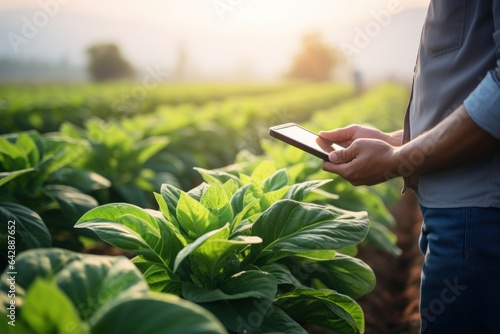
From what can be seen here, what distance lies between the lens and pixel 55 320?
1005 mm

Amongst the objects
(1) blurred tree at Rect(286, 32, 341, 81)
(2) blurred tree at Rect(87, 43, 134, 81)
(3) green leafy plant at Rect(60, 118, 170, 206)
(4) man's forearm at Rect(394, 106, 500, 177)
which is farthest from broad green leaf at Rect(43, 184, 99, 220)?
(1) blurred tree at Rect(286, 32, 341, 81)

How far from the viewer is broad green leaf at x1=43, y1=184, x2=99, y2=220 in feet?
8.73

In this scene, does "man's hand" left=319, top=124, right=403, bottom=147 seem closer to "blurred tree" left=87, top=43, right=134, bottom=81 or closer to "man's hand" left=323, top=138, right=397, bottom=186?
"man's hand" left=323, top=138, right=397, bottom=186

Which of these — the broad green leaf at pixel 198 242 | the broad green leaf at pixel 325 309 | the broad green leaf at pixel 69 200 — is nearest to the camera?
the broad green leaf at pixel 198 242

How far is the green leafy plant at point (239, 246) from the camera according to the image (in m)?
1.58

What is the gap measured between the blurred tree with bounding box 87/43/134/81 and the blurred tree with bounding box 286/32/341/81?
3100 centimetres

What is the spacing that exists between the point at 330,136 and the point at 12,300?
4.74ft

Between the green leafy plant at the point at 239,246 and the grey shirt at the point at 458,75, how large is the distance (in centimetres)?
30

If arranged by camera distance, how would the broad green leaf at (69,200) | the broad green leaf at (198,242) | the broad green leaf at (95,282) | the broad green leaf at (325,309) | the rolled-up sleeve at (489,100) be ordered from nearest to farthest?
1. the broad green leaf at (95,282)
2. the broad green leaf at (198,242)
3. the rolled-up sleeve at (489,100)
4. the broad green leaf at (325,309)
5. the broad green leaf at (69,200)

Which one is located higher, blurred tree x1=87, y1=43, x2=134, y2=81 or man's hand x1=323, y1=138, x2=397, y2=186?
man's hand x1=323, y1=138, x2=397, y2=186

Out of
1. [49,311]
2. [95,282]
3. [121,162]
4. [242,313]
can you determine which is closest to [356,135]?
[242,313]

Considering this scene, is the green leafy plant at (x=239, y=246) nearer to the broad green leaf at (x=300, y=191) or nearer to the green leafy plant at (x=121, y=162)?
the broad green leaf at (x=300, y=191)

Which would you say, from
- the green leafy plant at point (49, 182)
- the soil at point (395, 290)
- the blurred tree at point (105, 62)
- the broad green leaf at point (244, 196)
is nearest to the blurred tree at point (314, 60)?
the blurred tree at point (105, 62)

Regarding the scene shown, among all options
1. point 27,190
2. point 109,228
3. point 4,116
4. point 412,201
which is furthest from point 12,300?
point 412,201
